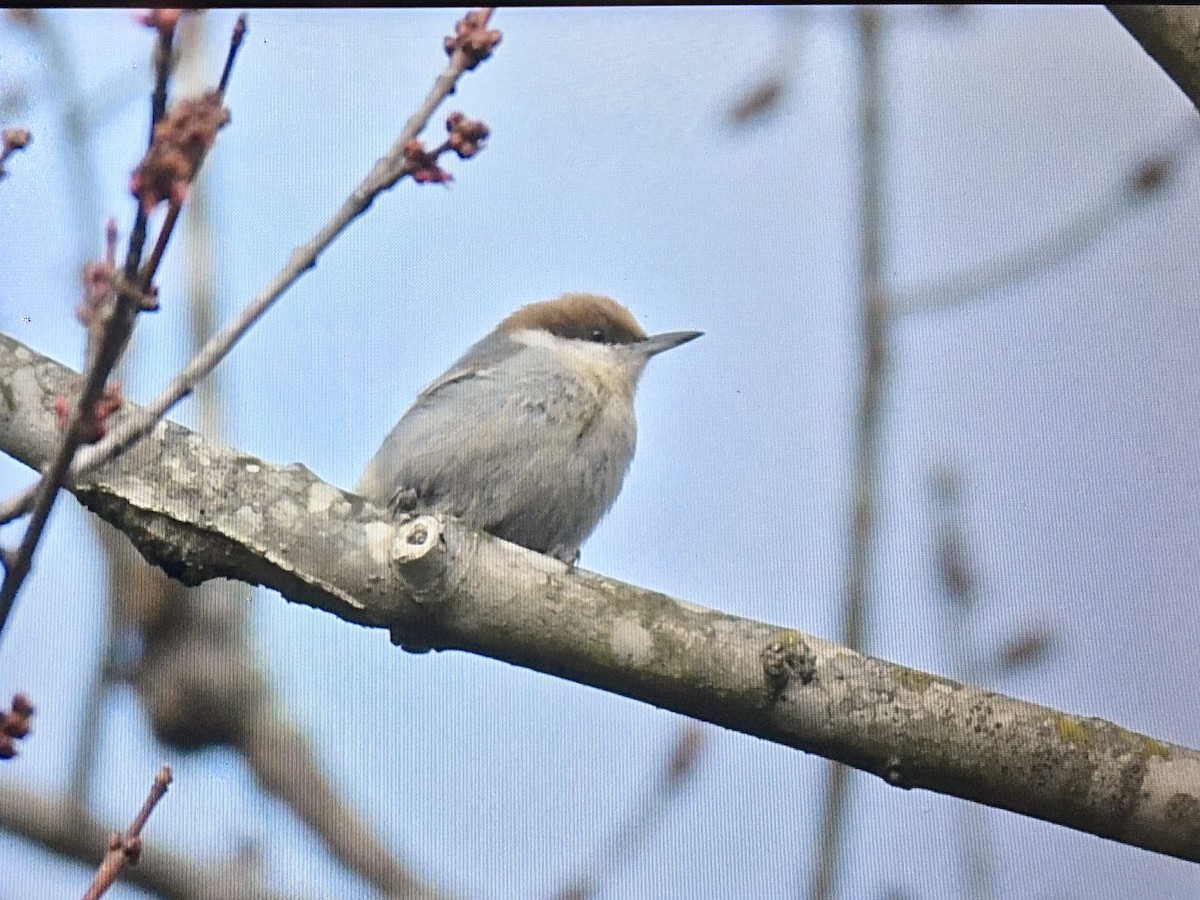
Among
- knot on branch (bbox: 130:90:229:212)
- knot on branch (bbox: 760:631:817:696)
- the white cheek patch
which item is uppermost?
the white cheek patch

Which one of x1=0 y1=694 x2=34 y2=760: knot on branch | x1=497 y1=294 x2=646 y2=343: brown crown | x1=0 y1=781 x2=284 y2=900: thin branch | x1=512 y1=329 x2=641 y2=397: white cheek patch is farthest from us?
x1=497 y1=294 x2=646 y2=343: brown crown

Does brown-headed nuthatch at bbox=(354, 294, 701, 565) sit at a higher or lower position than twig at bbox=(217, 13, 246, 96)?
higher

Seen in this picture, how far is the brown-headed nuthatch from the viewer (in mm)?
2061

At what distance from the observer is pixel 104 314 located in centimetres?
81

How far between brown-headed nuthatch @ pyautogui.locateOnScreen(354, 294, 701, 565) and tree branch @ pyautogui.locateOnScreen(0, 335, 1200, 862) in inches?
16.8

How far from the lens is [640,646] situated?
5.03ft

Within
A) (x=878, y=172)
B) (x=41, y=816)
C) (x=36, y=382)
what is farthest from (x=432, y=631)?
(x=878, y=172)

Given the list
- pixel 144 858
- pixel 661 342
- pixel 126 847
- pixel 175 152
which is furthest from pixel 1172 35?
pixel 144 858

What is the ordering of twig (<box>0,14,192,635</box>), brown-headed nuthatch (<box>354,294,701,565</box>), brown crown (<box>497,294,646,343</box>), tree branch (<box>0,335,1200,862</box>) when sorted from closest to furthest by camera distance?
twig (<box>0,14,192,635</box>) → tree branch (<box>0,335,1200,862</box>) → brown-headed nuthatch (<box>354,294,701,565</box>) → brown crown (<box>497,294,646,343</box>)

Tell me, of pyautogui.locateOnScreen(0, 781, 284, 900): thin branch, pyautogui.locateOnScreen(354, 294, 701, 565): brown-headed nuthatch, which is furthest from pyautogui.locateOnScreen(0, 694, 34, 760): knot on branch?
pyautogui.locateOnScreen(354, 294, 701, 565): brown-headed nuthatch

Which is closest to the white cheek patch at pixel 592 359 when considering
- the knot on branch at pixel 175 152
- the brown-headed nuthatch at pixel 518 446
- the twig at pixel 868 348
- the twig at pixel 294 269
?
the brown-headed nuthatch at pixel 518 446

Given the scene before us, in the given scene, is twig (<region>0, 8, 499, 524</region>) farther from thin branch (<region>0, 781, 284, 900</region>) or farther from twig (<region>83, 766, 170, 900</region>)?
thin branch (<region>0, 781, 284, 900</region>)

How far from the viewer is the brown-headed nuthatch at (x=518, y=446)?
2061mm

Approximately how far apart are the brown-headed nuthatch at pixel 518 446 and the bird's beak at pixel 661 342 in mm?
11
